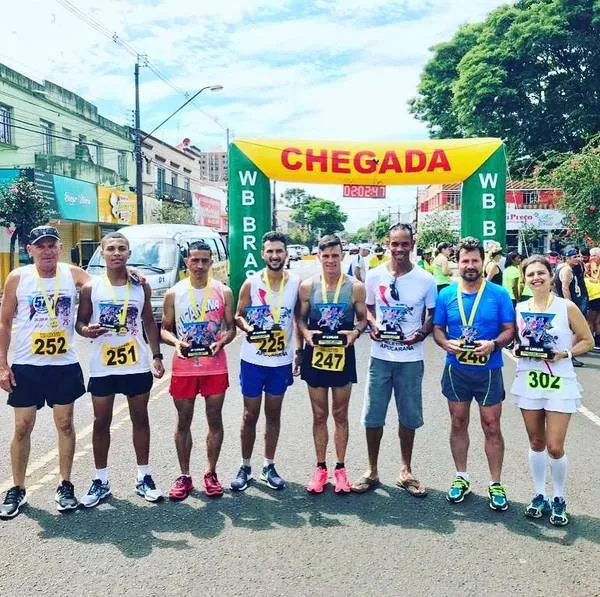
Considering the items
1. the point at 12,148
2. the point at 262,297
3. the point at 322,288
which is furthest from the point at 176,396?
the point at 12,148

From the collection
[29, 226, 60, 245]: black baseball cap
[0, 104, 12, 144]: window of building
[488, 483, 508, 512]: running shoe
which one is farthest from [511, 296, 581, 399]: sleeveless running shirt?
[0, 104, 12, 144]: window of building

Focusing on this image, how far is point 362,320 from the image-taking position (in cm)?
496

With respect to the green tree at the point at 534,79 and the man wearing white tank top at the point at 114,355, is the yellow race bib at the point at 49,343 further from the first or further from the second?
the green tree at the point at 534,79

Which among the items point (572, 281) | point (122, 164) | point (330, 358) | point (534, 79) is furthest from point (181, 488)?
point (122, 164)

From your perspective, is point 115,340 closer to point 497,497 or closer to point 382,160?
point 497,497

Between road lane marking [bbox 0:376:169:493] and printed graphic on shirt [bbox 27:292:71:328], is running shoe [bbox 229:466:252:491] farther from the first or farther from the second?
printed graphic on shirt [bbox 27:292:71:328]

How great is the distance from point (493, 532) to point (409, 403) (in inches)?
44.9

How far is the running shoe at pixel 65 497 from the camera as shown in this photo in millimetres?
4334

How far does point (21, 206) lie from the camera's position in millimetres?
18719

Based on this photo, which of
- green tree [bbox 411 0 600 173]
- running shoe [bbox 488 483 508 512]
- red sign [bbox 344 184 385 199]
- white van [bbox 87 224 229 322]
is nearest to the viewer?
running shoe [bbox 488 483 508 512]

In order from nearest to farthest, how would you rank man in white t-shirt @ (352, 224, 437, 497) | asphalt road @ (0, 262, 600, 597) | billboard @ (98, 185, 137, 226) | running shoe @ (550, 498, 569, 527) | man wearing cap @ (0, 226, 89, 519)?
asphalt road @ (0, 262, 600, 597) → running shoe @ (550, 498, 569, 527) → man wearing cap @ (0, 226, 89, 519) → man in white t-shirt @ (352, 224, 437, 497) → billboard @ (98, 185, 137, 226)

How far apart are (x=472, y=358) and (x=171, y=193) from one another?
127ft

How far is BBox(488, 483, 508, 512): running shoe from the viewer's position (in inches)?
171

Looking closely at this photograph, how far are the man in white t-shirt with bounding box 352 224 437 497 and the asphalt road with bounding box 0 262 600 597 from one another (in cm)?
38
